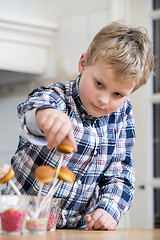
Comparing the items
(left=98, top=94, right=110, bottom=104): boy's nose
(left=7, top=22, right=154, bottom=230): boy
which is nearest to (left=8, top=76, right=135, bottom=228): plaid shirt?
(left=7, top=22, right=154, bottom=230): boy

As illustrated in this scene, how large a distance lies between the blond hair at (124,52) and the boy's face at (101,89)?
0.02m

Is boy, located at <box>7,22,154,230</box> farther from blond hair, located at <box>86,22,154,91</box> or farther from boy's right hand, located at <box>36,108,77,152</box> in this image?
boy's right hand, located at <box>36,108,77,152</box>

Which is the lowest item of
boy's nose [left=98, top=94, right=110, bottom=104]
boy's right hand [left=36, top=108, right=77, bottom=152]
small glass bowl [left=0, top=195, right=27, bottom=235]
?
Answer: small glass bowl [left=0, top=195, right=27, bottom=235]

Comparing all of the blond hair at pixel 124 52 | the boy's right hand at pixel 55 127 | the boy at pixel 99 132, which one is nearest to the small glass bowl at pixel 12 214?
the boy's right hand at pixel 55 127

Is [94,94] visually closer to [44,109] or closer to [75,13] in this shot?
[44,109]

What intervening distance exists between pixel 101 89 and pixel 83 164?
23 cm

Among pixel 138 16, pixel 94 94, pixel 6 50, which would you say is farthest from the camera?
pixel 138 16

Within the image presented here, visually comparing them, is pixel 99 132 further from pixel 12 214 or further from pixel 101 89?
pixel 12 214

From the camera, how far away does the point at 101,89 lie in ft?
3.39

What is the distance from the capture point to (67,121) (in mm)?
796

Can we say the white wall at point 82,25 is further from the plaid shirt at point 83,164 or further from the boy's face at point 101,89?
the boy's face at point 101,89

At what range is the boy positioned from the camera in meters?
1.05

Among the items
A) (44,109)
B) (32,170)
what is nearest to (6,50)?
(32,170)

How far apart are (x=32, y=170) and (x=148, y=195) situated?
1319 millimetres
